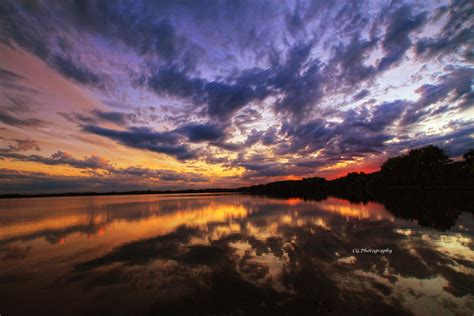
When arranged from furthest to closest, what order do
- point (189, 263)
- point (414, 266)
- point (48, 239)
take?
point (48, 239) → point (189, 263) → point (414, 266)

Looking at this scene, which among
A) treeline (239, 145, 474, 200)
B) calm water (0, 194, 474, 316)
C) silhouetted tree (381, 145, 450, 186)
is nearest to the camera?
calm water (0, 194, 474, 316)

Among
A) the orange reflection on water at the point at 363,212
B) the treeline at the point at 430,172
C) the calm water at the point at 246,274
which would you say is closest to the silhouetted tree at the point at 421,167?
the treeline at the point at 430,172

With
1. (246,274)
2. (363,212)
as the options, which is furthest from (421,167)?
(246,274)

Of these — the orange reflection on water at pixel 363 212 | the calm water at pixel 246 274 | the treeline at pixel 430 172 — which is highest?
the treeline at pixel 430 172

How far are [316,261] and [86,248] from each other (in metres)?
17.5

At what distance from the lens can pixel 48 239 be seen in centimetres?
2194

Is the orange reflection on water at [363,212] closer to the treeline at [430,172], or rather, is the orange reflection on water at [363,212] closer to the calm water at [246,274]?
the calm water at [246,274]

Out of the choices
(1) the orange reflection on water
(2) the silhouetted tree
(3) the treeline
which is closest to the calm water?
(1) the orange reflection on water

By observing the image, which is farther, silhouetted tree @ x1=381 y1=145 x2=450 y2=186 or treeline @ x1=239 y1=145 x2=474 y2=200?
silhouetted tree @ x1=381 y1=145 x2=450 y2=186

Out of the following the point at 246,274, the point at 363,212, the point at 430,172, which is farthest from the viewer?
the point at 430,172

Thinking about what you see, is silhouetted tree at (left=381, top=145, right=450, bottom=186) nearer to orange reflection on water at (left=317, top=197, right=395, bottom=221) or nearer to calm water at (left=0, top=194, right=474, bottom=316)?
orange reflection on water at (left=317, top=197, right=395, bottom=221)

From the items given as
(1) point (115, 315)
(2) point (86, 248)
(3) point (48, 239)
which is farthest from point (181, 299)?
(3) point (48, 239)

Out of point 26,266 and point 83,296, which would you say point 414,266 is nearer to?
point 83,296

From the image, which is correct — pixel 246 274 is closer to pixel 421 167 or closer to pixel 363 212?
pixel 363 212
